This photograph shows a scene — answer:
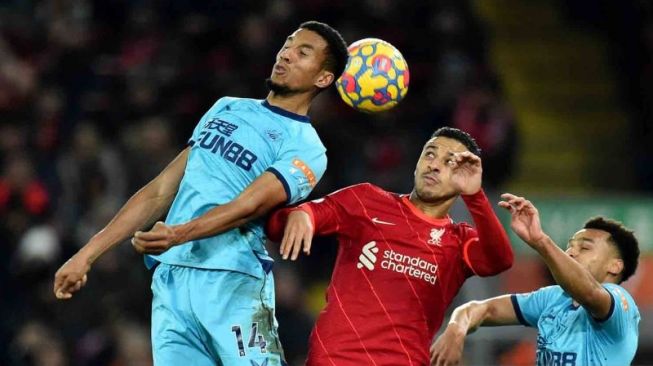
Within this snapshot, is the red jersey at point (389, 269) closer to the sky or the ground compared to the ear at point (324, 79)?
closer to the ground

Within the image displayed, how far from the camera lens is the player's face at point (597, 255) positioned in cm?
656

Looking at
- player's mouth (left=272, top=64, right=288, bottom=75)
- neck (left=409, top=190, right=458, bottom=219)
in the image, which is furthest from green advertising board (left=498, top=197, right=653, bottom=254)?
player's mouth (left=272, top=64, right=288, bottom=75)

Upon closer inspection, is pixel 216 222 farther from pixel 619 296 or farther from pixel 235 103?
pixel 619 296

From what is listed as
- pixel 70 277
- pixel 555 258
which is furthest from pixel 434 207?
pixel 70 277

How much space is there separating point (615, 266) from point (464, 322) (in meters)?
0.79

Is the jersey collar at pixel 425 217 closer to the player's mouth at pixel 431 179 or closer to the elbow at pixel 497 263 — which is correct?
the player's mouth at pixel 431 179

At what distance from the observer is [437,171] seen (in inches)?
247

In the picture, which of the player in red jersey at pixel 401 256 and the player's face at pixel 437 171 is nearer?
the player in red jersey at pixel 401 256

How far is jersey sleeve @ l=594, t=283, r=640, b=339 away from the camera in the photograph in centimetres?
628

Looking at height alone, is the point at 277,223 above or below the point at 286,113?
below

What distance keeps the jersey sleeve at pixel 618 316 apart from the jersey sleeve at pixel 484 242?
54 cm

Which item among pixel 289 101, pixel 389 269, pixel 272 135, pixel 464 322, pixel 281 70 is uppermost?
pixel 281 70

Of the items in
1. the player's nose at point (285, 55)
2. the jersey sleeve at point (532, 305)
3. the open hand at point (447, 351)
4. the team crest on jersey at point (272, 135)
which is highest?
the player's nose at point (285, 55)

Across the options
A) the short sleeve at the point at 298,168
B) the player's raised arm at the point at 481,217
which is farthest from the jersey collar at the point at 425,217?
the short sleeve at the point at 298,168
